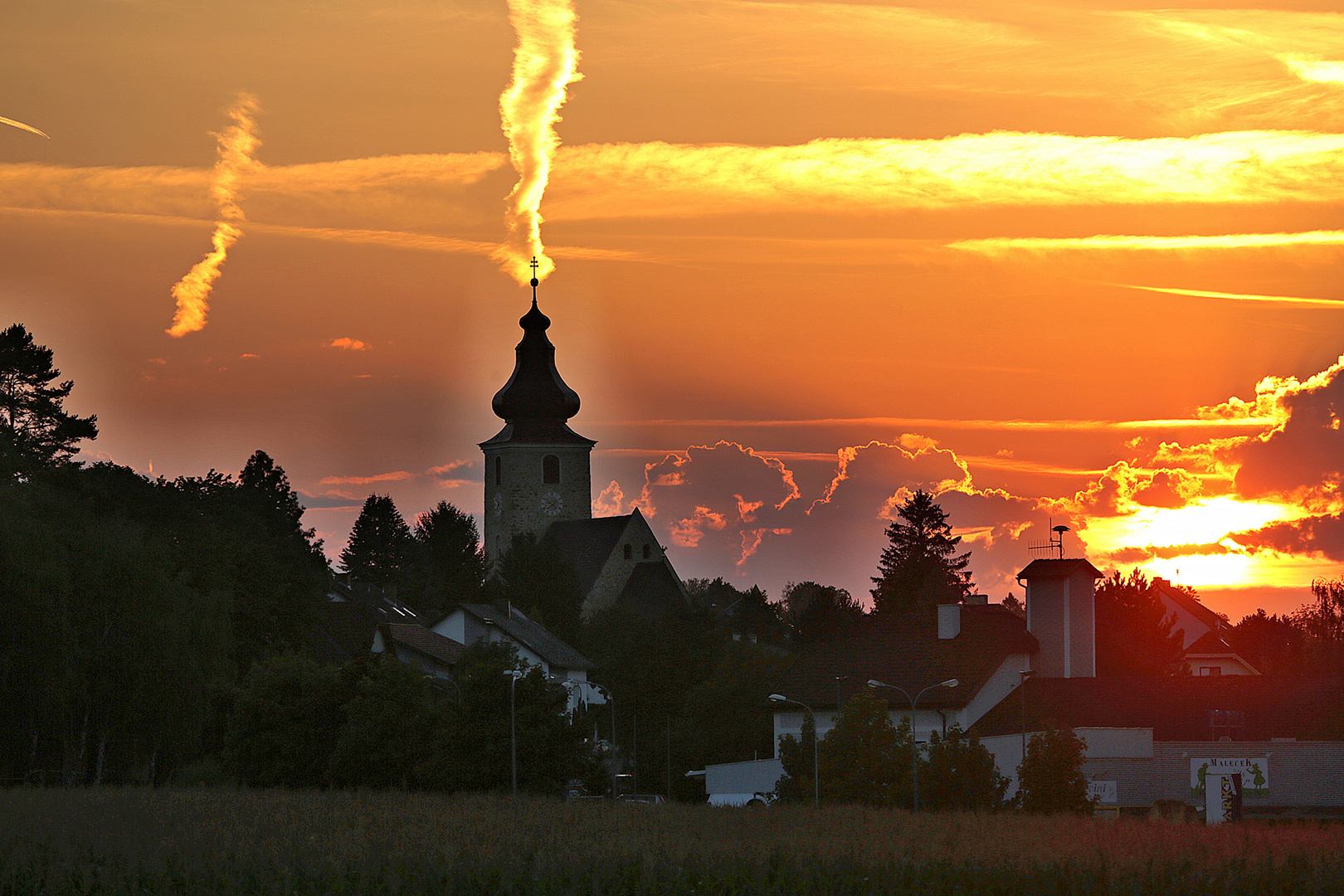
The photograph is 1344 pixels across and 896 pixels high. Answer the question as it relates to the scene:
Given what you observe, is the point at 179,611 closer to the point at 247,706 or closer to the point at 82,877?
the point at 247,706

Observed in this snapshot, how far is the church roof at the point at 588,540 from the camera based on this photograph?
118 m

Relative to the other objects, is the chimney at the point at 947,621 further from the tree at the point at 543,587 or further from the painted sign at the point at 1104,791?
the tree at the point at 543,587

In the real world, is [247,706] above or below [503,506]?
below

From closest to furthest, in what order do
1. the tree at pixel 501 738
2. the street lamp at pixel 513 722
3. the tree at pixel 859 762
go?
the street lamp at pixel 513 722
the tree at pixel 501 738
the tree at pixel 859 762

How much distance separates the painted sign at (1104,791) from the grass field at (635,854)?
22593 mm

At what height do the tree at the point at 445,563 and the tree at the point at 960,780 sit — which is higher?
the tree at the point at 445,563

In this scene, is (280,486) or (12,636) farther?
(280,486)

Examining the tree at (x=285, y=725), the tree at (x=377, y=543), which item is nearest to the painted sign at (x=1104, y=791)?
the tree at (x=285, y=725)

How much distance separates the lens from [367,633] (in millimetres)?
84312

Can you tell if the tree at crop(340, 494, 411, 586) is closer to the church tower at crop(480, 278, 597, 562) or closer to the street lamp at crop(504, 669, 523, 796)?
the church tower at crop(480, 278, 597, 562)

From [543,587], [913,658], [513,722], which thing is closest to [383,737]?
[513,722]

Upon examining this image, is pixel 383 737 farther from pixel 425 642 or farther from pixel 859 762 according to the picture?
pixel 425 642

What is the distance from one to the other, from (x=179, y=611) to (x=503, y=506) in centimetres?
6674

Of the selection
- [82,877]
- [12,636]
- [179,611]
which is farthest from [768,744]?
[82,877]
